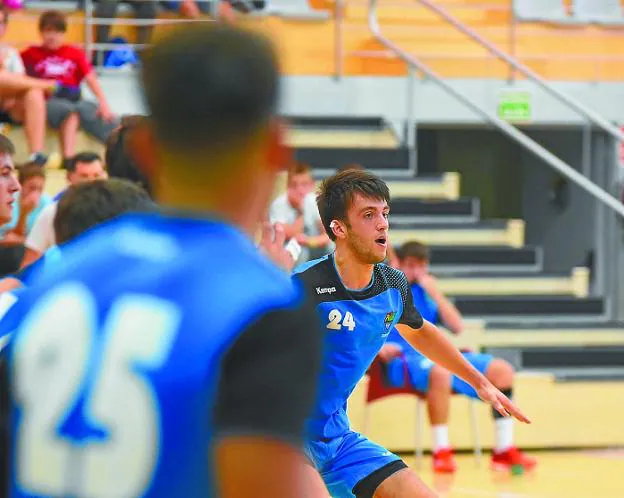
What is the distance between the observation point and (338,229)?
527 cm

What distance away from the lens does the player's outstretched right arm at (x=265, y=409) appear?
4.87 ft

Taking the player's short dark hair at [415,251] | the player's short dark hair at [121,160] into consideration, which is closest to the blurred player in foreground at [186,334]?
the player's short dark hair at [121,160]

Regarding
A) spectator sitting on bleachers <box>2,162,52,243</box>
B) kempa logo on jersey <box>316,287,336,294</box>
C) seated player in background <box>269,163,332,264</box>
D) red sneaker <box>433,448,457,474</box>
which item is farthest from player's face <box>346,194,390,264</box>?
seated player in background <box>269,163,332,264</box>

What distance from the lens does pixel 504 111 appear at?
13133 millimetres

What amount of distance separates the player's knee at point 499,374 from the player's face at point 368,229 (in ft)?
12.1

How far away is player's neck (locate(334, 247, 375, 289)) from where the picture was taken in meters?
5.15

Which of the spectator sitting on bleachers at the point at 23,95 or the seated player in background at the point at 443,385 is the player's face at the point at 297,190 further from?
the spectator sitting on bleachers at the point at 23,95

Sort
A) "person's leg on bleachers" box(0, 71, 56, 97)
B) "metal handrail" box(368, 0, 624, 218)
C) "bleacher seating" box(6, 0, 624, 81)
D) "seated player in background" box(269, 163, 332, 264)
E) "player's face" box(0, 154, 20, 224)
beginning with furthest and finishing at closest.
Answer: "bleacher seating" box(6, 0, 624, 81) < "metal handrail" box(368, 0, 624, 218) < "person's leg on bleachers" box(0, 71, 56, 97) < "seated player in background" box(269, 163, 332, 264) < "player's face" box(0, 154, 20, 224)

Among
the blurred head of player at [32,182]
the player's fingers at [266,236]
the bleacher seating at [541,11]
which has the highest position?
the bleacher seating at [541,11]

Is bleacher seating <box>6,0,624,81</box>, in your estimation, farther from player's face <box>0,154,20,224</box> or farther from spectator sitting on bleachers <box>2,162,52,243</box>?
player's face <box>0,154,20,224</box>

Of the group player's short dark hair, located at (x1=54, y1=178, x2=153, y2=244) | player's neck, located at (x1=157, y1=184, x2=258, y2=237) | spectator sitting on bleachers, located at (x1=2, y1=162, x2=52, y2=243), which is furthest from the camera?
spectator sitting on bleachers, located at (x1=2, y1=162, x2=52, y2=243)

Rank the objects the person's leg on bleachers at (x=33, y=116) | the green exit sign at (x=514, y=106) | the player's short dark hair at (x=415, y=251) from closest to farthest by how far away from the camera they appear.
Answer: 1. the player's short dark hair at (x=415, y=251)
2. the person's leg on bleachers at (x=33, y=116)
3. the green exit sign at (x=514, y=106)

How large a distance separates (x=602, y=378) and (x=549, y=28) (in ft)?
17.2

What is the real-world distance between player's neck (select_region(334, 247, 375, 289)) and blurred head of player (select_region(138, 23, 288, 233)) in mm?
3542
